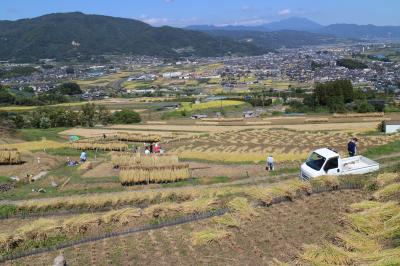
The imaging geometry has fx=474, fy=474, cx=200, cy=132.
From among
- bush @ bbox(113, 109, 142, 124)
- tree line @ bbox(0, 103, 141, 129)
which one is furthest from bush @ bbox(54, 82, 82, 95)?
bush @ bbox(113, 109, 142, 124)

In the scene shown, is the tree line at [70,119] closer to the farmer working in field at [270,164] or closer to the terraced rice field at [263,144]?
the terraced rice field at [263,144]

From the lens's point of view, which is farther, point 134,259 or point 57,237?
point 57,237

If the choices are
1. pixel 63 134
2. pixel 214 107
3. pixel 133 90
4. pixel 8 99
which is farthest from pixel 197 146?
pixel 133 90

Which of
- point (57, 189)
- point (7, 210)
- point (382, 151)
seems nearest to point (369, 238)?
point (7, 210)

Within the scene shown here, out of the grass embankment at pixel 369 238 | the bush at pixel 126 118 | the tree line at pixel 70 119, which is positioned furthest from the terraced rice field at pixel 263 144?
the tree line at pixel 70 119

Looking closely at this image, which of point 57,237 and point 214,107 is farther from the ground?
point 57,237

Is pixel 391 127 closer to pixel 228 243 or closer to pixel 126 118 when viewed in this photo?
pixel 228 243

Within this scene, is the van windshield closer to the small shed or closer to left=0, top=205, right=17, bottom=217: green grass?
left=0, top=205, right=17, bottom=217: green grass

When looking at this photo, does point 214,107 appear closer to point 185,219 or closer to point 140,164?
point 140,164
